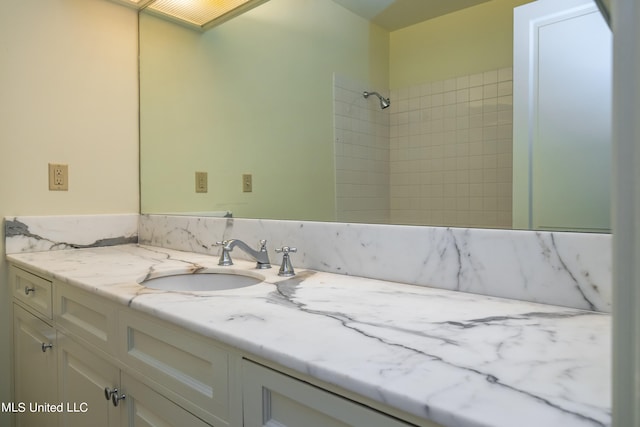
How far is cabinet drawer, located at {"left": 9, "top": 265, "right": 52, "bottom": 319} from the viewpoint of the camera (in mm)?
1285

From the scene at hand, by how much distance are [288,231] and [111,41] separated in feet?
4.27

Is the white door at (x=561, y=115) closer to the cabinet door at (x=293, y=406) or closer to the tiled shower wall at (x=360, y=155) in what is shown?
the tiled shower wall at (x=360, y=155)

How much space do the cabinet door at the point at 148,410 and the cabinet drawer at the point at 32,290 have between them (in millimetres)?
534

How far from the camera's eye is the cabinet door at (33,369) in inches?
50.5

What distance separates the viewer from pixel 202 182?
190cm

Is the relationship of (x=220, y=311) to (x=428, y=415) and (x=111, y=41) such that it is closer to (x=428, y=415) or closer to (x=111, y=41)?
(x=428, y=415)

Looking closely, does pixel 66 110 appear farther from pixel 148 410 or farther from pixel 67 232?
pixel 148 410

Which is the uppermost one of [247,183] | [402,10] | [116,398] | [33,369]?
[402,10]

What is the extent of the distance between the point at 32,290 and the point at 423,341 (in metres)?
1.37

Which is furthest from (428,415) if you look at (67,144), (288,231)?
(67,144)

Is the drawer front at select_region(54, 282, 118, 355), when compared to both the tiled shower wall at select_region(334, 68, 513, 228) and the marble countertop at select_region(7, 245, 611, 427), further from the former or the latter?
the tiled shower wall at select_region(334, 68, 513, 228)

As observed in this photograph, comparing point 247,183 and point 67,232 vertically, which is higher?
point 247,183

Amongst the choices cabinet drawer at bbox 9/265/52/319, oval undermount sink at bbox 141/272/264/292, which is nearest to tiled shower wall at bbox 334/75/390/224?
oval undermount sink at bbox 141/272/264/292

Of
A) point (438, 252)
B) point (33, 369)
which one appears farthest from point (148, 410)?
point (33, 369)
